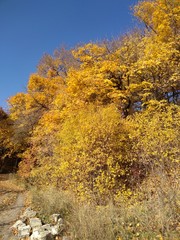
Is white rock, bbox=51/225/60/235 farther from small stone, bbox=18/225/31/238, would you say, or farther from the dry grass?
small stone, bbox=18/225/31/238

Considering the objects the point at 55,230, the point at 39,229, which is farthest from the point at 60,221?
the point at 39,229

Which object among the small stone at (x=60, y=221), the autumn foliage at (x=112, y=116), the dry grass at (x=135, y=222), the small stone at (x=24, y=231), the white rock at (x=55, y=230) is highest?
the autumn foliage at (x=112, y=116)

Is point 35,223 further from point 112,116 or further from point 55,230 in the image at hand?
point 112,116

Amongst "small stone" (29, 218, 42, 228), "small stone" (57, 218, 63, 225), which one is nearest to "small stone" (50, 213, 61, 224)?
"small stone" (57, 218, 63, 225)

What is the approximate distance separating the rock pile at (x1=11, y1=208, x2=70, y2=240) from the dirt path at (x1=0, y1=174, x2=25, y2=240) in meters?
0.37

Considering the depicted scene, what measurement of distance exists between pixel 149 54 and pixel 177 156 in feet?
26.6

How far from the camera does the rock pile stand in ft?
23.4

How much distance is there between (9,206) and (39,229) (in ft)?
23.4

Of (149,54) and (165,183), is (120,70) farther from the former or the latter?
(165,183)

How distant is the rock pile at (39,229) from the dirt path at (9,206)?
368 millimetres

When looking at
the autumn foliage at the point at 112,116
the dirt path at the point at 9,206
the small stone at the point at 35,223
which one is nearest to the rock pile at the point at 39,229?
the small stone at the point at 35,223

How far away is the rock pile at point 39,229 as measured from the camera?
714 centimetres

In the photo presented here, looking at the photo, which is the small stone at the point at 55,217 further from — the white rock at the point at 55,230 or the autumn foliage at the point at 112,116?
the autumn foliage at the point at 112,116

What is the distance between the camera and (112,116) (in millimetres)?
11297
